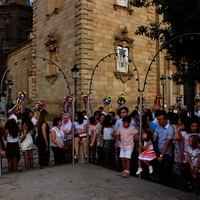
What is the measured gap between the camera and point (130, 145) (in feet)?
20.1

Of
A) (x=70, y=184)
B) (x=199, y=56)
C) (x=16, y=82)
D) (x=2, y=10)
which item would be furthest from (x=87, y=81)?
(x=2, y=10)

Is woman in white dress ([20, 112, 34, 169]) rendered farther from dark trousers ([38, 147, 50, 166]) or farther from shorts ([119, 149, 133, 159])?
shorts ([119, 149, 133, 159])

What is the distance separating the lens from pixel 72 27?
53.6ft

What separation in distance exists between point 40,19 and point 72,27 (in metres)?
5.06

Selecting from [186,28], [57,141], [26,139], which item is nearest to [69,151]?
[57,141]

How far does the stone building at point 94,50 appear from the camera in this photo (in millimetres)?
15773

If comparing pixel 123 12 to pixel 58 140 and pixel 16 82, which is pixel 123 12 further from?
pixel 16 82

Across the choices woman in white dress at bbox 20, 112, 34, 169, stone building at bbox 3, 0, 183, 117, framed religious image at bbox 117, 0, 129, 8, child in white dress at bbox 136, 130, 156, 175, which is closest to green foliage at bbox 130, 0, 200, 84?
child in white dress at bbox 136, 130, 156, 175

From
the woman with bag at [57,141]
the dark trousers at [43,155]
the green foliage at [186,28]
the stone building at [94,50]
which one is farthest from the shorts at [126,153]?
the stone building at [94,50]

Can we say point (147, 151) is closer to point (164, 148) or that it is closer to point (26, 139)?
point (164, 148)

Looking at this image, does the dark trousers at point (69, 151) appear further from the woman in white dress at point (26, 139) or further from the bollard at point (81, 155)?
the woman in white dress at point (26, 139)

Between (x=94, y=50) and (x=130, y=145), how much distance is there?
10.9m

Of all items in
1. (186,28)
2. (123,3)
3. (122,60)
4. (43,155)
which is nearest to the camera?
(43,155)

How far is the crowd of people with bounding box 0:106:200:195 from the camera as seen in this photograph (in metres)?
5.24
